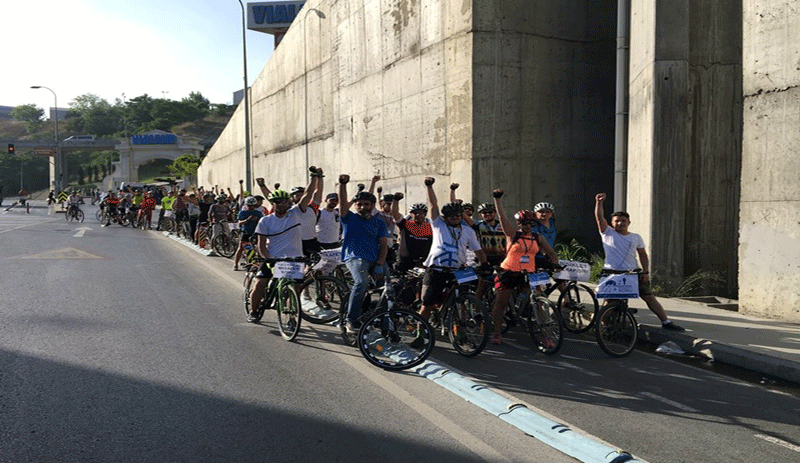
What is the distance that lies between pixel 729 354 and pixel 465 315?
2923 mm

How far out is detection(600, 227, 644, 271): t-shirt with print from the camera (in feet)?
27.4

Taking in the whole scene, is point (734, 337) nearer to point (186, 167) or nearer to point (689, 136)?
point (689, 136)

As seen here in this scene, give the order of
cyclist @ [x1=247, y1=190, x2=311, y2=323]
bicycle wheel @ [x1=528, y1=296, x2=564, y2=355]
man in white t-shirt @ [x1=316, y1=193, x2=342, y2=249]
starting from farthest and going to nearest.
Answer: man in white t-shirt @ [x1=316, y1=193, x2=342, y2=249] → cyclist @ [x1=247, y1=190, x2=311, y2=323] → bicycle wheel @ [x1=528, y1=296, x2=564, y2=355]

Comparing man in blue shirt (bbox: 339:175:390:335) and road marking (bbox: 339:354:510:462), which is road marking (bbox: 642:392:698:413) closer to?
road marking (bbox: 339:354:510:462)

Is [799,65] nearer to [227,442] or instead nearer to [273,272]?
[273,272]

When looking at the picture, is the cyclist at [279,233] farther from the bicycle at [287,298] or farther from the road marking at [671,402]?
the road marking at [671,402]

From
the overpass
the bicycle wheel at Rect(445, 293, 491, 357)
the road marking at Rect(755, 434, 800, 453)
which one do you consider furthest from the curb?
the overpass

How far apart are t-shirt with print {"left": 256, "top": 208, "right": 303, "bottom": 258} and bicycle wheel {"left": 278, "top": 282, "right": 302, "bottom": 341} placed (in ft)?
1.87

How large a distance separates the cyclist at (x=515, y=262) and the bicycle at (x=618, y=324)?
923mm

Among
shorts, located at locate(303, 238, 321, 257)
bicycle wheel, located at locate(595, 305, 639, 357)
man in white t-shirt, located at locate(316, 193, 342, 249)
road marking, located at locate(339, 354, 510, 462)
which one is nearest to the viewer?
road marking, located at locate(339, 354, 510, 462)

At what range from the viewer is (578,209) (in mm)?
16500

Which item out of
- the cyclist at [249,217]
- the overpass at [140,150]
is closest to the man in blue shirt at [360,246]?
the cyclist at [249,217]

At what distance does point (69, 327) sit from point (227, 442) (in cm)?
502

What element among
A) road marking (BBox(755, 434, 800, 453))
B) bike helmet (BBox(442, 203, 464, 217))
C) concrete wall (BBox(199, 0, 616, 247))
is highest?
concrete wall (BBox(199, 0, 616, 247))
